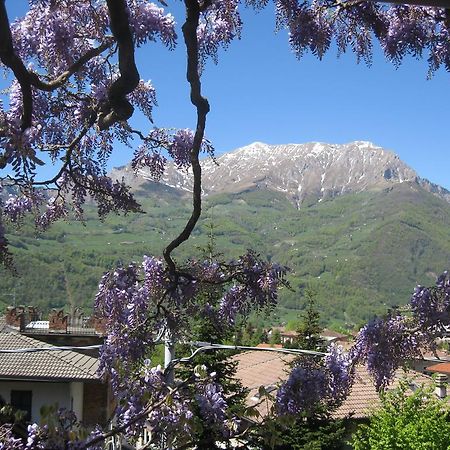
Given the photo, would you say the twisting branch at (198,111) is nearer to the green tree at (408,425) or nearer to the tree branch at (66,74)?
the tree branch at (66,74)

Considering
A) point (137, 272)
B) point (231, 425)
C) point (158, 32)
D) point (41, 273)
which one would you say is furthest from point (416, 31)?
point (41, 273)

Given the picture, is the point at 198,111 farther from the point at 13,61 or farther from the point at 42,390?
the point at 42,390

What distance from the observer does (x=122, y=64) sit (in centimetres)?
224

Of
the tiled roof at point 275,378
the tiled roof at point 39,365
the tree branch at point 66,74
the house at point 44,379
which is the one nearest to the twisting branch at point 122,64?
Result: the tree branch at point 66,74

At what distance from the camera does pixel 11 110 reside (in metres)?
2.67

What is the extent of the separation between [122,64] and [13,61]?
1.14ft

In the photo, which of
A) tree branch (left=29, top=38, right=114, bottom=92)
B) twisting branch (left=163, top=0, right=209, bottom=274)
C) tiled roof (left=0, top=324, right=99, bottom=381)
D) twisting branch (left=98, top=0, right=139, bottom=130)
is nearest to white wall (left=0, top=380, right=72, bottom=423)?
tiled roof (left=0, top=324, right=99, bottom=381)

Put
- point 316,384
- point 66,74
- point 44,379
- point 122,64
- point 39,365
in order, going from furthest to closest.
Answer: point 39,365 < point 44,379 < point 316,384 < point 66,74 < point 122,64

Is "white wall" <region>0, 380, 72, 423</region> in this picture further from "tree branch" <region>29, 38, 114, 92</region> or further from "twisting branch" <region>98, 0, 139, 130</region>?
"twisting branch" <region>98, 0, 139, 130</region>

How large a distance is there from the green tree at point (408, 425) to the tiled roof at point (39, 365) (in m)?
9.08

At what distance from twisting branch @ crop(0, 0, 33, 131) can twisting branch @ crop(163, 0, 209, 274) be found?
2.00 feet

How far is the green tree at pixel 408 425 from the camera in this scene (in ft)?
32.2

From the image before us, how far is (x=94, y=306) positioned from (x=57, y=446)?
65 centimetres

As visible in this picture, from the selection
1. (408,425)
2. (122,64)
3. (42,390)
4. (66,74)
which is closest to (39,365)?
(42,390)
